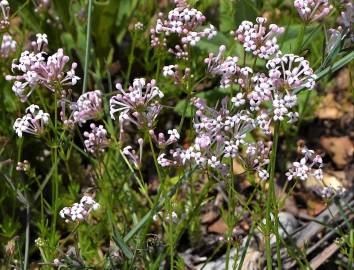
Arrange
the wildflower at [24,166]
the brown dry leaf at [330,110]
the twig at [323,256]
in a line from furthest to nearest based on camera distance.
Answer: the brown dry leaf at [330,110] < the twig at [323,256] < the wildflower at [24,166]

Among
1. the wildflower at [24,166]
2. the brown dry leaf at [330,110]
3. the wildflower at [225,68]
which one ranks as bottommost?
the brown dry leaf at [330,110]

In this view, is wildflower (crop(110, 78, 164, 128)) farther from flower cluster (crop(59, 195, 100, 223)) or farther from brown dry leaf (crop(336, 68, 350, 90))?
brown dry leaf (crop(336, 68, 350, 90))

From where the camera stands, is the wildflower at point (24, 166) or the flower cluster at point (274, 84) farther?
the wildflower at point (24, 166)

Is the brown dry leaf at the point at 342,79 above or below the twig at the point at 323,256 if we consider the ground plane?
above

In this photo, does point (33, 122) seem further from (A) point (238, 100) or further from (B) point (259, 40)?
(B) point (259, 40)

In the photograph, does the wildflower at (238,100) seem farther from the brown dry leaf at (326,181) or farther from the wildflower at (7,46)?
the brown dry leaf at (326,181)

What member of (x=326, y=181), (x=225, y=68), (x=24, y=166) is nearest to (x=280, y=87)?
(x=225, y=68)

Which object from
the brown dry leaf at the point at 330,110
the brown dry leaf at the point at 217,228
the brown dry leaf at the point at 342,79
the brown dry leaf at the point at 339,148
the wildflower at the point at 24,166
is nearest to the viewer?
the wildflower at the point at 24,166

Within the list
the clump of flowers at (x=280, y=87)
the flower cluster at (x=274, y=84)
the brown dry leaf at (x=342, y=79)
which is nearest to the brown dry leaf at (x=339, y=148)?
the brown dry leaf at (x=342, y=79)
